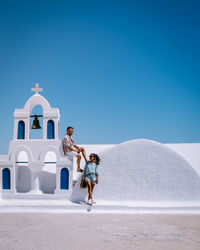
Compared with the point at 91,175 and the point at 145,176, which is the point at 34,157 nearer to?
the point at 91,175

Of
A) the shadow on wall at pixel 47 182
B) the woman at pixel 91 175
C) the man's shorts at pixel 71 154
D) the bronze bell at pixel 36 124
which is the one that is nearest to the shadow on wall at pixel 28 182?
the shadow on wall at pixel 47 182

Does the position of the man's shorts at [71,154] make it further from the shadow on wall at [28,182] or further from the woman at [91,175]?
the shadow on wall at [28,182]

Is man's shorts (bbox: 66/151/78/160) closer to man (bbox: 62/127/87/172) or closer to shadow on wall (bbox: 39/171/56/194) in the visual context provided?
man (bbox: 62/127/87/172)

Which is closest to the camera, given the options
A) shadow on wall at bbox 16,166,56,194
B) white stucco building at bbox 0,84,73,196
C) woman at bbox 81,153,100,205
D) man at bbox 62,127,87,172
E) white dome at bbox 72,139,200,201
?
woman at bbox 81,153,100,205

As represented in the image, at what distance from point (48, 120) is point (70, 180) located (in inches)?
88.5

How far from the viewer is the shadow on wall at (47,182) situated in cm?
921

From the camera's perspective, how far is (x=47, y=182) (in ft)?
30.7

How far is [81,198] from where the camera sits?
26.8ft

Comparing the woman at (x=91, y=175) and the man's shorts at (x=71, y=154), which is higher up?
the man's shorts at (x=71, y=154)

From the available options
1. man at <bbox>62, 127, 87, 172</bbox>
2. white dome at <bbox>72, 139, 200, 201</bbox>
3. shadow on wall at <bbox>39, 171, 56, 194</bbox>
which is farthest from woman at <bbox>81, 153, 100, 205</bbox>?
shadow on wall at <bbox>39, 171, 56, 194</bbox>

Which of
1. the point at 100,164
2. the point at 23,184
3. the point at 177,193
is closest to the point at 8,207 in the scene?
the point at 23,184

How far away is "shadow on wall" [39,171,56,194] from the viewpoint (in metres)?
9.21

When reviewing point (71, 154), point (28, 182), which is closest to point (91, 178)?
point (71, 154)

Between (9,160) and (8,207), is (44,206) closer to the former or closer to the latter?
(8,207)
